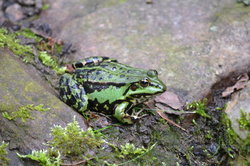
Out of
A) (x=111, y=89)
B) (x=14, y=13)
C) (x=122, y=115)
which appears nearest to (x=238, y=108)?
(x=122, y=115)

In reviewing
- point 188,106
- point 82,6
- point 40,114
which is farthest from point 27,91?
point 82,6

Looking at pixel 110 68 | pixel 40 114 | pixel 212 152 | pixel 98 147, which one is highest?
pixel 110 68

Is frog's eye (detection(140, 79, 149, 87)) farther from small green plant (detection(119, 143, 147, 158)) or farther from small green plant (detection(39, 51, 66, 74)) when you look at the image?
small green plant (detection(39, 51, 66, 74))

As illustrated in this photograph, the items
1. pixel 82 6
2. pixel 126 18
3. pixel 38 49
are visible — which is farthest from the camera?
pixel 82 6

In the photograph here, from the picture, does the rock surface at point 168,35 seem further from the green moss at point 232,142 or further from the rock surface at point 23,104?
the rock surface at point 23,104

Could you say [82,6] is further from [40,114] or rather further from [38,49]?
[40,114]
